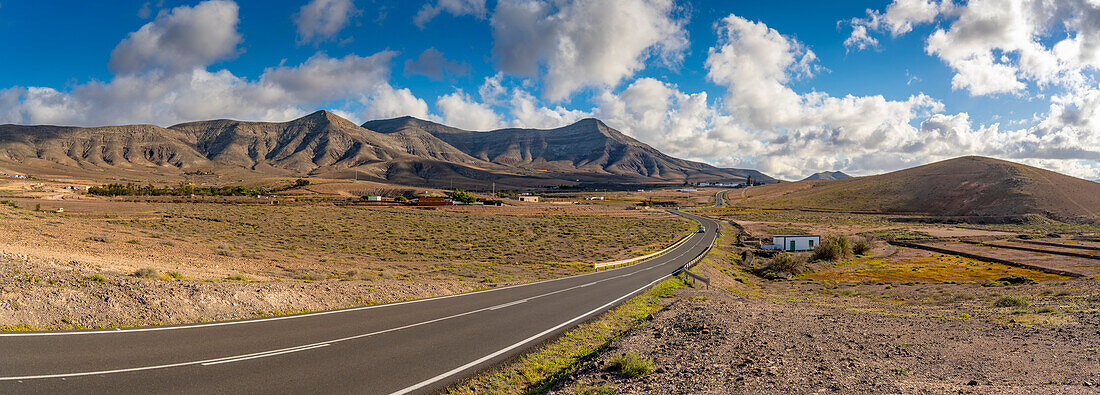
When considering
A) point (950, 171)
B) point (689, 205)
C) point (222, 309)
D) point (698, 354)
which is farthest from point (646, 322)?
point (950, 171)

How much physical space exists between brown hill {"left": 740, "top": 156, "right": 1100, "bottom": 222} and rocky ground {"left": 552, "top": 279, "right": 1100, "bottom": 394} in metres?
122

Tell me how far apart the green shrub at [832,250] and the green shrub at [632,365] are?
49759 mm

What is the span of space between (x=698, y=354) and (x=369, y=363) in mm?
7178

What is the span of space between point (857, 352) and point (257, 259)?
31.0 meters

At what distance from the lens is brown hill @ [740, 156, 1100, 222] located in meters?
102

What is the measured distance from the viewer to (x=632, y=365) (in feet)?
28.1

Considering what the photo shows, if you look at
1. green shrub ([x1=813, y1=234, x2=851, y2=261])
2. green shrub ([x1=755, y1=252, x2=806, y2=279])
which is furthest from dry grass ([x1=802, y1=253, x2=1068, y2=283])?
green shrub ([x1=813, y1=234, x2=851, y2=261])

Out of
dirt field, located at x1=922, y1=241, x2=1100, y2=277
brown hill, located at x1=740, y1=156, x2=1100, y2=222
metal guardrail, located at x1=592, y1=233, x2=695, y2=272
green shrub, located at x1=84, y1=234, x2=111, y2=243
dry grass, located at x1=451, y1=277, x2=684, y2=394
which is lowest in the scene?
metal guardrail, located at x1=592, y1=233, x2=695, y2=272

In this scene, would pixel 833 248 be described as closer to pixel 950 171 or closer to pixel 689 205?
pixel 689 205

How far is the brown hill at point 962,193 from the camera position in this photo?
335ft

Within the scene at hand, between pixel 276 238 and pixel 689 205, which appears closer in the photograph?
pixel 276 238

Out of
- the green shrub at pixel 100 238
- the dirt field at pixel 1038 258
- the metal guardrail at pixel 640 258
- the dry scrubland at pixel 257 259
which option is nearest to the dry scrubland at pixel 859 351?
the dry scrubland at pixel 257 259

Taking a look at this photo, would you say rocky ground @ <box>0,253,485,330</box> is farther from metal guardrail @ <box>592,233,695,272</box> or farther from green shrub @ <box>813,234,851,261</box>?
green shrub @ <box>813,234,851,261</box>

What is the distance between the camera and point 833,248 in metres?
49.9
